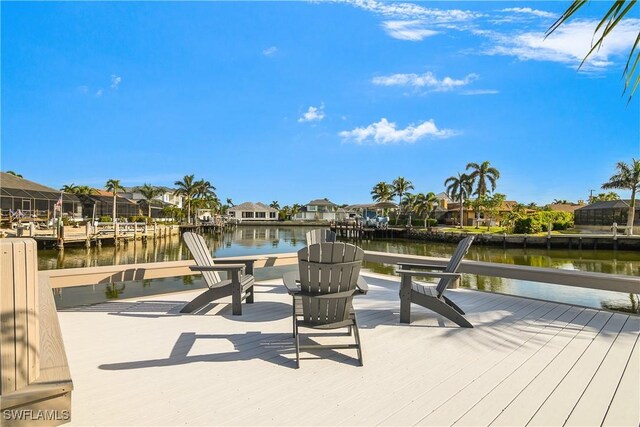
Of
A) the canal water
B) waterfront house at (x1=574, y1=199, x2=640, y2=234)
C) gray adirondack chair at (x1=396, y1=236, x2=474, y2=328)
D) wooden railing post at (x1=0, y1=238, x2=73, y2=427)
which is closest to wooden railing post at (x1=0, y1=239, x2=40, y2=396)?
wooden railing post at (x1=0, y1=238, x2=73, y2=427)

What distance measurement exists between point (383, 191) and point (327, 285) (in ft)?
206

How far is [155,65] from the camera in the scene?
20.6 metres

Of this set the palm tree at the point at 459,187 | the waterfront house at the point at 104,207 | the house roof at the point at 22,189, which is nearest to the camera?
the house roof at the point at 22,189

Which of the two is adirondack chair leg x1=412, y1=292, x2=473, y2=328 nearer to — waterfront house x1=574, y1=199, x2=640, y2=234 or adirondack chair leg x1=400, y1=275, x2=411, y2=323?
adirondack chair leg x1=400, y1=275, x2=411, y2=323

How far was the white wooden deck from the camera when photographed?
202 cm

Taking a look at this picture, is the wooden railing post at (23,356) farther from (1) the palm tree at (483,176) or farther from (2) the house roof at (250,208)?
(2) the house roof at (250,208)

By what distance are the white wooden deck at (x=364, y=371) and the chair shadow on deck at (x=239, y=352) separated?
0.05ft

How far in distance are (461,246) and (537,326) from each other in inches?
45.3

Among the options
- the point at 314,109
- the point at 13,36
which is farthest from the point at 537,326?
the point at 314,109

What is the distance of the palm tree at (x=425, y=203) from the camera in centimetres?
4831

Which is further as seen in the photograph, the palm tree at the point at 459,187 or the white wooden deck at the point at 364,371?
the palm tree at the point at 459,187

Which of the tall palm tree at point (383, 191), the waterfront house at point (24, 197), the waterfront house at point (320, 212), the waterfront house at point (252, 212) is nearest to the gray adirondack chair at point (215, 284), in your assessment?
the waterfront house at point (24, 197)

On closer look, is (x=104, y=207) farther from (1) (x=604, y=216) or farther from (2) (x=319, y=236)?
(1) (x=604, y=216)

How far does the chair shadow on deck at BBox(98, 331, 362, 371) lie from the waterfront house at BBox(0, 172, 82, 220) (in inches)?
1164
